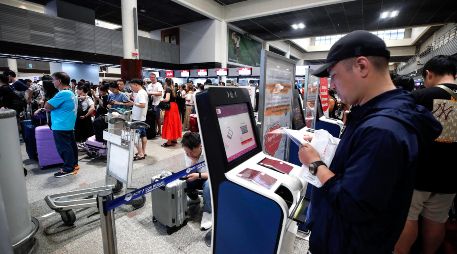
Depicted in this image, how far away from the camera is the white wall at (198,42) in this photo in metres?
12.3

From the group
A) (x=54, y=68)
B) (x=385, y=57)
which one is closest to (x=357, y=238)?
(x=385, y=57)

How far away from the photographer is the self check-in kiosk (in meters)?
1.07

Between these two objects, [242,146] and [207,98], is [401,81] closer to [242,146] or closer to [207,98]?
[242,146]

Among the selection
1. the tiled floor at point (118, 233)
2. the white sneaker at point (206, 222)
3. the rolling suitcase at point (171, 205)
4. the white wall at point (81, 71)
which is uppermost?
the white wall at point (81, 71)

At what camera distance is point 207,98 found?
1099mm

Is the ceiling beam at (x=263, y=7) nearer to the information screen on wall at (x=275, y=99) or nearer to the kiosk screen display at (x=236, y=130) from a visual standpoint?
the information screen on wall at (x=275, y=99)

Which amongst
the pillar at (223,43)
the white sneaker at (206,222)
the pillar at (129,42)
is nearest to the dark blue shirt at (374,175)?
the white sneaker at (206,222)

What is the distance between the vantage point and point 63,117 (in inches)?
141

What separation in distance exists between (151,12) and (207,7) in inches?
102

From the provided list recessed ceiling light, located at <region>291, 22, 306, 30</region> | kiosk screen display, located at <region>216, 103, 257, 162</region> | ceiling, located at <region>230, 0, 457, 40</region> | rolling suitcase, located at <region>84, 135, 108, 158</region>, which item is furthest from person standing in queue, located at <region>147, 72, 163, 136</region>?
recessed ceiling light, located at <region>291, 22, 306, 30</region>

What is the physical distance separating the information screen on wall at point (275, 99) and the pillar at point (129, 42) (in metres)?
6.76

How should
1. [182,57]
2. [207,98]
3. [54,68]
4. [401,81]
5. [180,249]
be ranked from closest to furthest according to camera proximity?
[207,98]
[180,249]
[401,81]
[54,68]
[182,57]

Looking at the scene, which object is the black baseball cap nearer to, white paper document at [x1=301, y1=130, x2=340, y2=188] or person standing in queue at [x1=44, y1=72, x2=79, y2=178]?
white paper document at [x1=301, y1=130, x2=340, y2=188]

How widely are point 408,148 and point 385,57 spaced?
1.09 ft
